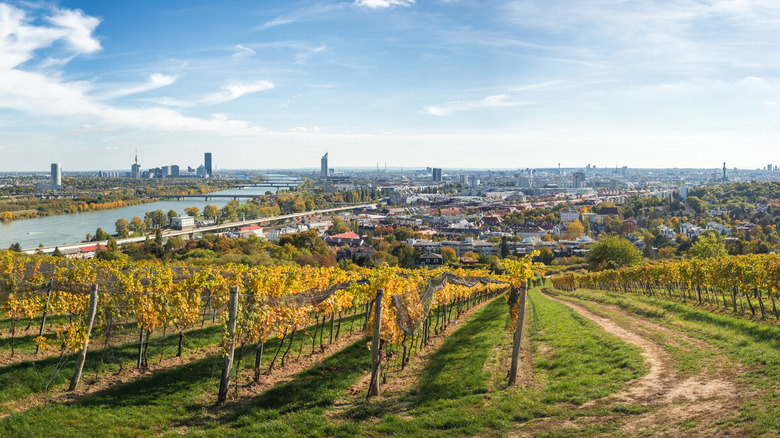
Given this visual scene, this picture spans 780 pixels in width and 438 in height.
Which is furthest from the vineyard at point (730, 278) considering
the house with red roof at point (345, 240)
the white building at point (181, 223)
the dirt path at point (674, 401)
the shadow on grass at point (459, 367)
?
the white building at point (181, 223)

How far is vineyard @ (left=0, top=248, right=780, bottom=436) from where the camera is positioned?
7.82m

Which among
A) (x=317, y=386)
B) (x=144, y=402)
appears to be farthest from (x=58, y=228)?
(x=317, y=386)

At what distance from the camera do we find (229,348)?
9781 mm

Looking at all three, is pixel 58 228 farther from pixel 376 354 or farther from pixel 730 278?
pixel 730 278

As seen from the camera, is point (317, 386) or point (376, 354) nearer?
point (376, 354)

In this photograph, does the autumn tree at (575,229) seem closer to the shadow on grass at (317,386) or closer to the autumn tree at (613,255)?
the autumn tree at (613,255)

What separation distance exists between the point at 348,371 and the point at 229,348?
2892 mm

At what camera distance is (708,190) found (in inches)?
7082

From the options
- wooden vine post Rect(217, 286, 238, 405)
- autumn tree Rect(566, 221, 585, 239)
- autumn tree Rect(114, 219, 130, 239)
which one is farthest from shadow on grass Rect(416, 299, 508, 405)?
autumn tree Rect(566, 221, 585, 239)

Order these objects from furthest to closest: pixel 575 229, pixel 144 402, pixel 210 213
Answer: pixel 210 213 → pixel 575 229 → pixel 144 402

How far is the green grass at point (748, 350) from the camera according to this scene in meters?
6.78

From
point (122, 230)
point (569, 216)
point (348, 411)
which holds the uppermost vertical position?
point (348, 411)

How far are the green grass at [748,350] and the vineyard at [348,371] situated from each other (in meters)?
0.04

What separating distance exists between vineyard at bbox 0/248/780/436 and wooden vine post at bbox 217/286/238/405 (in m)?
0.04
